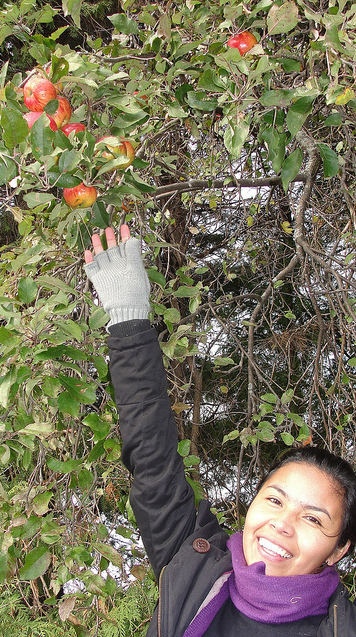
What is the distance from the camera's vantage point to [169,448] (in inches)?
42.1

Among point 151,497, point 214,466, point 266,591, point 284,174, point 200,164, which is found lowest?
point 214,466

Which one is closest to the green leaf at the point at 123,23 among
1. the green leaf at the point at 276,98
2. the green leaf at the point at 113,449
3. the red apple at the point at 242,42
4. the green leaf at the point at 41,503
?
the red apple at the point at 242,42

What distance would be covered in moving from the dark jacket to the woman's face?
0.10 metres

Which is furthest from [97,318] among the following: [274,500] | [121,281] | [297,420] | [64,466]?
[297,420]

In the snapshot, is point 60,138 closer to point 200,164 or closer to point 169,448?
point 169,448

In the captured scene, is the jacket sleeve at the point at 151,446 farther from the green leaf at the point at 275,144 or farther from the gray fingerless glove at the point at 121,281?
the green leaf at the point at 275,144

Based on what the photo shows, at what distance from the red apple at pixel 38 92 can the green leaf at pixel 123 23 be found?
31 cm

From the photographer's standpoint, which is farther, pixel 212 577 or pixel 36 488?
pixel 36 488

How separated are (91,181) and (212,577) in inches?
32.7

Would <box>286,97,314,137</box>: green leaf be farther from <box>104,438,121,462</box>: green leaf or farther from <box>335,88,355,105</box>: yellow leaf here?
<box>104,438,121,462</box>: green leaf

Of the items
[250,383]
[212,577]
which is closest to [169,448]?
[212,577]

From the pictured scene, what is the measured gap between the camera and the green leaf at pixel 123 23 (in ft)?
3.71

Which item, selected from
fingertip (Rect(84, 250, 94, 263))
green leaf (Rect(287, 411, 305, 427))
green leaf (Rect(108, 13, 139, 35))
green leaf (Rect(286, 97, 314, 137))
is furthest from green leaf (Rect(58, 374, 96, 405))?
green leaf (Rect(108, 13, 139, 35))

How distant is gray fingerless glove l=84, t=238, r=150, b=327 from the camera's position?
3.37 ft
